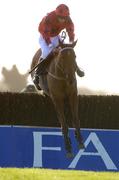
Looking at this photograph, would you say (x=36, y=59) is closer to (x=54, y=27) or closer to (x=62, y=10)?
(x=54, y=27)

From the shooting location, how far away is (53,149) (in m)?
17.2

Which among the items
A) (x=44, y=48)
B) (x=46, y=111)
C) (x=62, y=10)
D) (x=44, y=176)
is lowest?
(x=46, y=111)

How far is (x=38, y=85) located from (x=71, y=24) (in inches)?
62.4

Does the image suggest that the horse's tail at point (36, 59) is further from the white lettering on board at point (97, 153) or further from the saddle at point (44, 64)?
the white lettering on board at point (97, 153)

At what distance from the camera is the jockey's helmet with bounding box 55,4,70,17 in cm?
1147

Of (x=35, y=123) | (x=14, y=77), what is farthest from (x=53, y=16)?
(x=14, y=77)

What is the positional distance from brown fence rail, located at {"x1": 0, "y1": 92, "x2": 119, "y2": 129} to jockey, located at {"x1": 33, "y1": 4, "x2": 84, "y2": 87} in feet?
32.9

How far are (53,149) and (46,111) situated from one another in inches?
199

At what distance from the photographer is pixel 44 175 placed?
12734 mm

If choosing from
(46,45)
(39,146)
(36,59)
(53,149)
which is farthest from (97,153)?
(46,45)

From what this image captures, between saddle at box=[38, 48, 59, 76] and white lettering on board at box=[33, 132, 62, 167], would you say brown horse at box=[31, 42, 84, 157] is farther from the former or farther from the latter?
white lettering on board at box=[33, 132, 62, 167]

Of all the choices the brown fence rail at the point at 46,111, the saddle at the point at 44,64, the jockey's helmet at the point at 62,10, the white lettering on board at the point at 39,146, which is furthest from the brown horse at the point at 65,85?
the brown fence rail at the point at 46,111

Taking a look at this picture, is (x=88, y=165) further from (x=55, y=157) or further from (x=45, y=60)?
(x=45, y=60)

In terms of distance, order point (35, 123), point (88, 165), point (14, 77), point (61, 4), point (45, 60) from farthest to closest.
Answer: point (14, 77), point (35, 123), point (88, 165), point (45, 60), point (61, 4)
